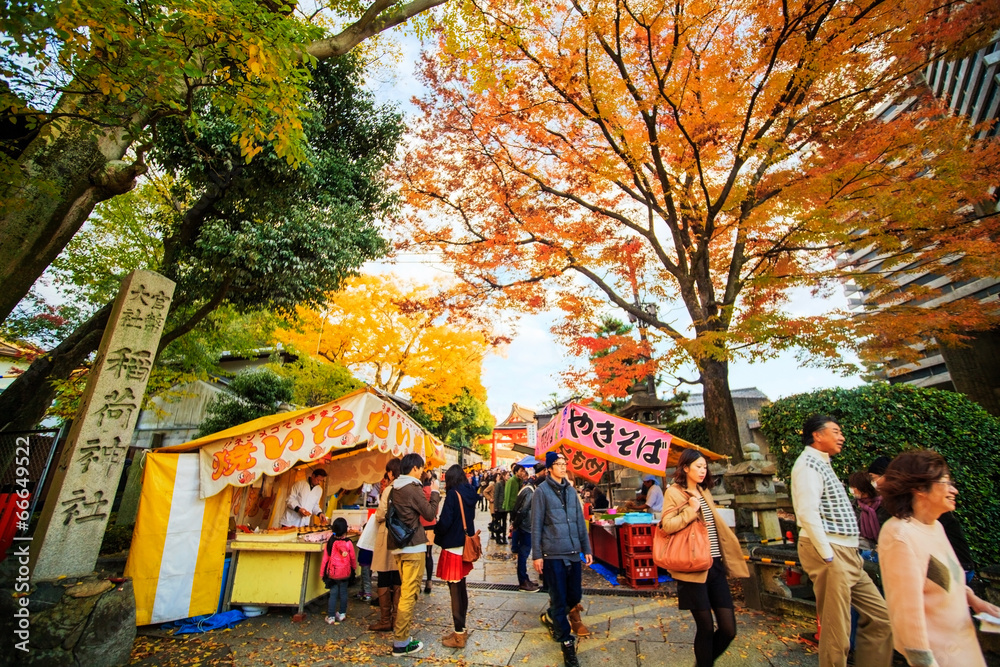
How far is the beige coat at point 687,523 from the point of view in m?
3.65

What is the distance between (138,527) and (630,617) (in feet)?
21.0

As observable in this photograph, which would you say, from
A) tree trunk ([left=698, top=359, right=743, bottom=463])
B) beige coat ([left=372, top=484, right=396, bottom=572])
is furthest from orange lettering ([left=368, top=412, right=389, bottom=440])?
tree trunk ([left=698, top=359, right=743, bottom=463])

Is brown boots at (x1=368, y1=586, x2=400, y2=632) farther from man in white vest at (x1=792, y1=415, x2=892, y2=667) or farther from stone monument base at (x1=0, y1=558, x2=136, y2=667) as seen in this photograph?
man in white vest at (x1=792, y1=415, x2=892, y2=667)

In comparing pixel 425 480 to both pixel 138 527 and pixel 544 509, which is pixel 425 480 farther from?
pixel 138 527

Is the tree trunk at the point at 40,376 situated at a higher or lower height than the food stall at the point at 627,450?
higher

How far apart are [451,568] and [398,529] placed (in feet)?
2.48

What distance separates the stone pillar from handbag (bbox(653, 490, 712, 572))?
229 inches

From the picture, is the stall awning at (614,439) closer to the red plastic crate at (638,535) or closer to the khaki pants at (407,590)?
the red plastic crate at (638,535)

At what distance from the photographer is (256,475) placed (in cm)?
582

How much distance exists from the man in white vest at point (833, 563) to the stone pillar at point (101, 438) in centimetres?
688

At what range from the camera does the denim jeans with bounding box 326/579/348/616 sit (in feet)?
18.8

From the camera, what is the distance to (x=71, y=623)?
13.5 ft

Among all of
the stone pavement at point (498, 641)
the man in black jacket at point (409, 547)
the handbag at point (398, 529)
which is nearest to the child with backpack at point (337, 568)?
the stone pavement at point (498, 641)

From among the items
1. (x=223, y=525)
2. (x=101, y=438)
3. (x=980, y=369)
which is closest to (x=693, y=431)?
(x=980, y=369)
